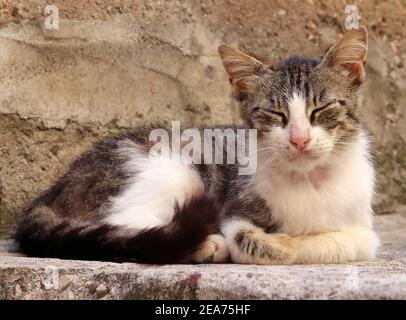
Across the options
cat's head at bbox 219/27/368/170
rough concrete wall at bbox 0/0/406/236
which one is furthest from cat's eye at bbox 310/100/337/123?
rough concrete wall at bbox 0/0/406/236

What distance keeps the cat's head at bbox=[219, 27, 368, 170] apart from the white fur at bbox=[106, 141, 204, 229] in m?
0.36

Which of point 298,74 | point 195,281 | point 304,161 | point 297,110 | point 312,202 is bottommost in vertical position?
point 195,281

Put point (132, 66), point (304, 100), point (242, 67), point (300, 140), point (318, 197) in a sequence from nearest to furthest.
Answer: point (300, 140) < point (304, 100) < point (318, 197) < point (242, 67) < point (132, 66)

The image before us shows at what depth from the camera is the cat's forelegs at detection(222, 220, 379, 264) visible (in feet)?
9.12

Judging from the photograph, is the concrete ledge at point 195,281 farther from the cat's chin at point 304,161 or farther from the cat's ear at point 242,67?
the cat's ear at point 242,67

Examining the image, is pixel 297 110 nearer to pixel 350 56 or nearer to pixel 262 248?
pixel 350 56

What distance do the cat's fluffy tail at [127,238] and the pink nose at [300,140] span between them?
0.39m

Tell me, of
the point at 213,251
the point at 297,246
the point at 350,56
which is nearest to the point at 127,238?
the point at 213,251

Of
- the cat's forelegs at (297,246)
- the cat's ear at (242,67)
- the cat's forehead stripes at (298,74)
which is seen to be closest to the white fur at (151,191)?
the cat's forelegs at (297,246)

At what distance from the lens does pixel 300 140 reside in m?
2.72

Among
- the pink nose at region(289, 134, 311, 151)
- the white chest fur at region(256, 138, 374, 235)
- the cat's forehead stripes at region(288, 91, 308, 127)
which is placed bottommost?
the white chest fur at region(256, 138, 374, 235)

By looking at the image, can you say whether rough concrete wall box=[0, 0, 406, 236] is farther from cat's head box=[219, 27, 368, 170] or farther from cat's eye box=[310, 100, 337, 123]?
cat's eye box=[310, 100, 337, 123]

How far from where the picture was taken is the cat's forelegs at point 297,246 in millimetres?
2781

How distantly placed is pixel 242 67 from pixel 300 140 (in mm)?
478
